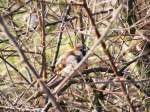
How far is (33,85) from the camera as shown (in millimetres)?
2842

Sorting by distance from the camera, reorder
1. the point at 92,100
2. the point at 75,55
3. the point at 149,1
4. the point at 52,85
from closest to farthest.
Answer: the point at 52,85 → the point at 92,100 → the point at 149,1 → the point at 75,55

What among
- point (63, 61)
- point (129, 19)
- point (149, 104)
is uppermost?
point (129, 19)

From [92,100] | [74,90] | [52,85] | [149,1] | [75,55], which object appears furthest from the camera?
[75,55]

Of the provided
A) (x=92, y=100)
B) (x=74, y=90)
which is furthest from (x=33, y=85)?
(x=74, y=90)

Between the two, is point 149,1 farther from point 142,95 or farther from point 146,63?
point 142,95

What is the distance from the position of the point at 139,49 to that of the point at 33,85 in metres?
0.92

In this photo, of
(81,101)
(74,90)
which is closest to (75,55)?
(74,90)

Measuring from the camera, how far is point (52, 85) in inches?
107

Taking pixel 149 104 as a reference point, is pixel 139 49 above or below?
above

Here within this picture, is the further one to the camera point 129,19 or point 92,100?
point 129,19

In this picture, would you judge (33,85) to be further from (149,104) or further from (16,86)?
(149,104)

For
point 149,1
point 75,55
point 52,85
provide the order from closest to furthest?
point 52,85 < point 149,1 < point 75,55

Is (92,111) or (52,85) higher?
(52,85)

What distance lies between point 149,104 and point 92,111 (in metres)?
0.47
